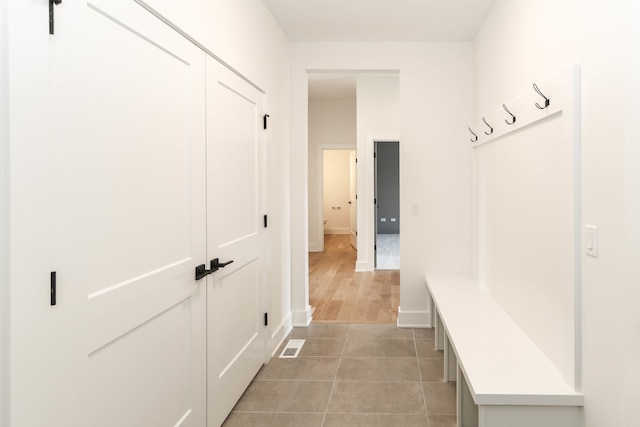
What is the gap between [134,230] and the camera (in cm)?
147

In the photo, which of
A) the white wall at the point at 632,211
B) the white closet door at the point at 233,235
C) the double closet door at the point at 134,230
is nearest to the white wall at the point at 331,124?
the white closet door at the point at 233,235

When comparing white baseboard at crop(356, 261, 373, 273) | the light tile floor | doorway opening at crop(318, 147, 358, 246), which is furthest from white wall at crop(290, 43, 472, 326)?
doorway opening at crop(318, 147, 358, 246)

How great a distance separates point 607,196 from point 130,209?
1658 mm

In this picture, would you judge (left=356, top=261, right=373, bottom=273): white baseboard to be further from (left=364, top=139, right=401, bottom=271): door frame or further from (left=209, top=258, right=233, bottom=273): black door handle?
(left=209, top=258, right=233, bottom=273): black door handle

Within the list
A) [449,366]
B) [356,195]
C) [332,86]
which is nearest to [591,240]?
[449,366]

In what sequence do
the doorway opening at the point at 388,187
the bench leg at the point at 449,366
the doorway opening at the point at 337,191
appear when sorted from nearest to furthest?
the bench leg at the point at 449,366 < the doorway opening at the point at 337,191 < the doorway opening at the point at 388,187

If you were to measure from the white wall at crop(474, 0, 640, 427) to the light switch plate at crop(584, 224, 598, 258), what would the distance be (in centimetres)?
2

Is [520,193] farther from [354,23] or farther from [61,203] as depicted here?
[61,203]

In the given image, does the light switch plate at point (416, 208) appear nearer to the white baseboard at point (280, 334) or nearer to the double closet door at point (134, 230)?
the white baseboard at point (280, 334)

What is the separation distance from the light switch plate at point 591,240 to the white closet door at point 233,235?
1626 millimetres

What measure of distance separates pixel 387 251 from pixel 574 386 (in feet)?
22.5

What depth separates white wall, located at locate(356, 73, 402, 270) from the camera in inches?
243

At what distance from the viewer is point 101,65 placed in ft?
4.25

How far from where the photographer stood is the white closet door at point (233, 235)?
212 centimetres
